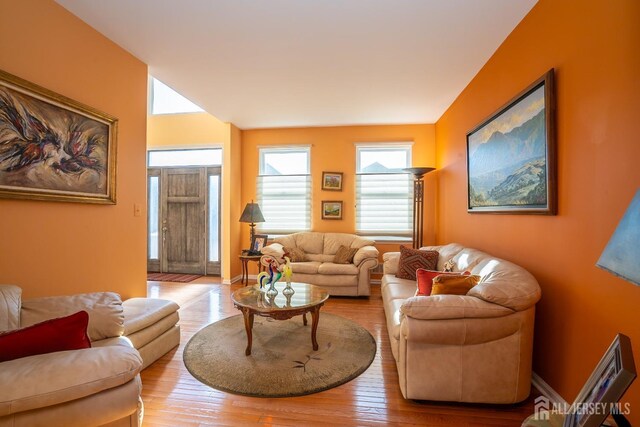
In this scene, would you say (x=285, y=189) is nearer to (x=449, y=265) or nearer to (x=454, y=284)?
(x=449, y=265)

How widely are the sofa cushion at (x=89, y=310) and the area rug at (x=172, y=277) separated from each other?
3549mm

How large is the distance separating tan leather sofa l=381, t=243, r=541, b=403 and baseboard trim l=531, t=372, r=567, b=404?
206 mm

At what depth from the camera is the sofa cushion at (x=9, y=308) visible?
1.56 meters

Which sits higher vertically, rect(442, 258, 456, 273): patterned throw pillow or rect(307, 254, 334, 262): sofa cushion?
rect(442, 258, 456, 273): patterned throw pillow

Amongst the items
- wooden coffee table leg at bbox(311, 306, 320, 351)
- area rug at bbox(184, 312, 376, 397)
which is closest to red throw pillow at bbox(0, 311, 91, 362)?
area rug at bbox(184, 312, 376, 397)

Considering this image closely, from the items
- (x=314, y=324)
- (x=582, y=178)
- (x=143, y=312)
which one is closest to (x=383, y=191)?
(x=314, y=324)

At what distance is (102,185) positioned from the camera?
2611 millimetres

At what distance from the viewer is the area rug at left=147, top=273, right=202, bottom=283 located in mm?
5348

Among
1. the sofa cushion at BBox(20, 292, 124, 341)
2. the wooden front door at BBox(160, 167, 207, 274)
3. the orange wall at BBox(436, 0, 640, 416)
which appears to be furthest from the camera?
the wooden front door at BBox(160, 167, 207, 274)

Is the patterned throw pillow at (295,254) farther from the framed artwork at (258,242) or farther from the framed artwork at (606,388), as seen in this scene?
the framed artwork at (606,388)

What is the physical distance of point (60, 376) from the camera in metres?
1.22

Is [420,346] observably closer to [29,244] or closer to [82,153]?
[29,244]

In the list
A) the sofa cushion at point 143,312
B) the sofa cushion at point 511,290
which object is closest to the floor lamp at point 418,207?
the sofa cushion at point 511,290

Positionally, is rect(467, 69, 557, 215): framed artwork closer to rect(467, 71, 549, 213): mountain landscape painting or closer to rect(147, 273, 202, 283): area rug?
rect(467, 71, 549, 213): mountain landscape painting
